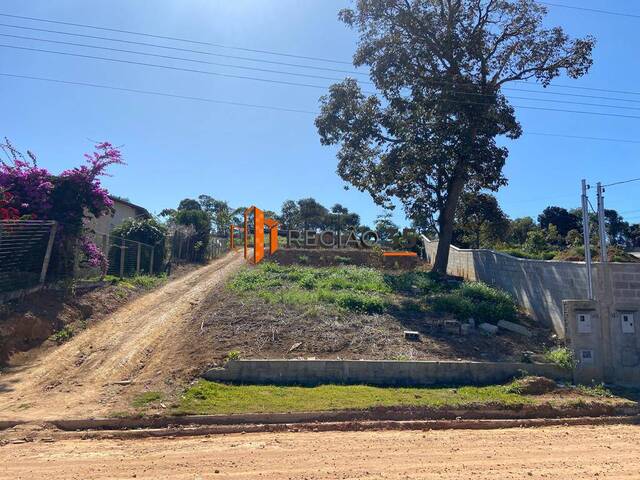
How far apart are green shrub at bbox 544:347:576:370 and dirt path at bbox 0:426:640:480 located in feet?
10.7

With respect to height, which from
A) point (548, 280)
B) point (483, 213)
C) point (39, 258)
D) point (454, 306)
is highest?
point (483, 213)

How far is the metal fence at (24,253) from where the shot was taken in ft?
39.2

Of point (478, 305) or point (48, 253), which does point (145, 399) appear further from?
point (478, 305)

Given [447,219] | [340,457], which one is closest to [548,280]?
[447,219]

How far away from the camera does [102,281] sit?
16516 mm

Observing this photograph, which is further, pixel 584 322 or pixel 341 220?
pixel 341 220

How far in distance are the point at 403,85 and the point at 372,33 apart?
263cm

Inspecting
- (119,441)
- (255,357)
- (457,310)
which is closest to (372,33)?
(457,310)

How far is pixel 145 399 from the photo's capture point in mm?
8398

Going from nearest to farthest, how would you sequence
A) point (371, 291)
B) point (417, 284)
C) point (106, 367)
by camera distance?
point (106, 367)
point (371, 291)
point (417, 284)

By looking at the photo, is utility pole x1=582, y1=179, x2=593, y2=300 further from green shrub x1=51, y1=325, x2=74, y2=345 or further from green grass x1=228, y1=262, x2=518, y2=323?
green shrub x1=51, y1=325, x2=74, y2=345

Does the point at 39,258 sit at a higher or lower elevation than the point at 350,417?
higher

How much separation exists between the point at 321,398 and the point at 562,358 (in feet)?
18.8

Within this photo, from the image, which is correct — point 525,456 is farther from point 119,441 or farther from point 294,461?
point 119,441
